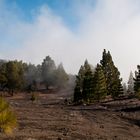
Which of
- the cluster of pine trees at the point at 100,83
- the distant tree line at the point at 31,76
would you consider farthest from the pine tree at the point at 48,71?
the cluster of pine trees at the point at 100,83

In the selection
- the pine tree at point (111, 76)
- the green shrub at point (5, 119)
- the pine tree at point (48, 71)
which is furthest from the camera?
the pine tree at point (48, 71)

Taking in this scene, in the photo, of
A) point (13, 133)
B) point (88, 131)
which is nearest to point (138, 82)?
point (88, 131)

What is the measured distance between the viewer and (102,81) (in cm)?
7631

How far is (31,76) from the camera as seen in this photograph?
15875 centimetres

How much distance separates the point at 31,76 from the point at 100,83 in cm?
8556

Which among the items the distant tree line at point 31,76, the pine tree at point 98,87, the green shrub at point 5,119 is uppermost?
the distant tree line at point 31,76

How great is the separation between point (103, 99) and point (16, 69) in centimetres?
4654

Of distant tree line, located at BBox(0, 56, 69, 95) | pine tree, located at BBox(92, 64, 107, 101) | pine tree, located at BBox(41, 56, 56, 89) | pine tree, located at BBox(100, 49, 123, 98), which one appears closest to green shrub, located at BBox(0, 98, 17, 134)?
pine tree, located at BBox(92, 64, 107, 101)

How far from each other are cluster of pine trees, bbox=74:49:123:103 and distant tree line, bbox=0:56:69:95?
23.9m

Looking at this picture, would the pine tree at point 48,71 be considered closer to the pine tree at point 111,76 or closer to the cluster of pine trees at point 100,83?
the cluster of pine trees at point 100,83

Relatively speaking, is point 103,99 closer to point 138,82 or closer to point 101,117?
point 138,82

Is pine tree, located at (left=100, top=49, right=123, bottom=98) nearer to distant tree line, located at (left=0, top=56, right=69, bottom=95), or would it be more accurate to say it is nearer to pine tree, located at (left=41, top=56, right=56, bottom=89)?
distant tree line, located at (left=0, top=56, right=69, bottom=95)

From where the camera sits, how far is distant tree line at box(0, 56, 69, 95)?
11650 cm

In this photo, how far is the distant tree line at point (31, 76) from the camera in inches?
4587
